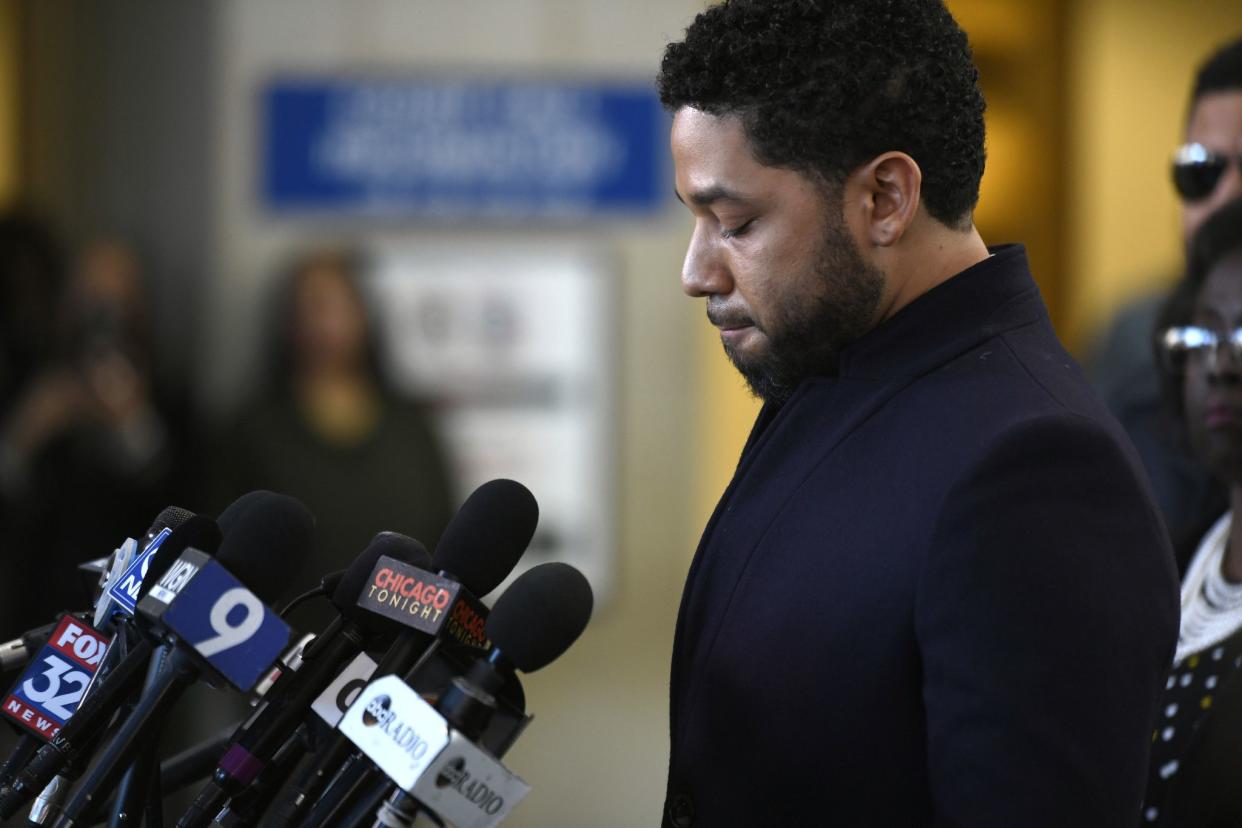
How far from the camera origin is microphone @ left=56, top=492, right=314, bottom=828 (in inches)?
54.7

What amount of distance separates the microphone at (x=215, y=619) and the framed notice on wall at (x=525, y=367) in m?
3.82

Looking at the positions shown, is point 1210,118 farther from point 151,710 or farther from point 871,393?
point 151,710

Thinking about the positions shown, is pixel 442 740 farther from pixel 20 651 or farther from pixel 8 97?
pixel 8 97

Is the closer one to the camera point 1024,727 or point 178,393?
point 1024,727

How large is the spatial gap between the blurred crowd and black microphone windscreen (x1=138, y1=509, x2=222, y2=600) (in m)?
2.96

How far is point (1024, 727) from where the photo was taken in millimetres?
1428

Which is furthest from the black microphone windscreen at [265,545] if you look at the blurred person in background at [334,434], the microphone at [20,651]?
the blurred person in background at [334,434]

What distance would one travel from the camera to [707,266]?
1695 millimetres

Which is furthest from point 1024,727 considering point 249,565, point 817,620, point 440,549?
point 249,565

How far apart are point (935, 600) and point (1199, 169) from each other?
179cm

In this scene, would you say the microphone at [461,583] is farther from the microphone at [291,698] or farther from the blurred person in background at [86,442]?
the blurred person in background at [86,442]

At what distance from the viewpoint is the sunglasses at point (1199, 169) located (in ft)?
9.82

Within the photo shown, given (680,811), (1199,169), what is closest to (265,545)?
(680,811)

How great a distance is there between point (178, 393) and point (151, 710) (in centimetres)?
365
